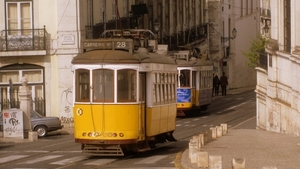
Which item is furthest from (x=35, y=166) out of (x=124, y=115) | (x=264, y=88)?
(x=264, y=88)

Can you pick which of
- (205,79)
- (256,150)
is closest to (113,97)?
(256,150)

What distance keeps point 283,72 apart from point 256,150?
7881 millimetres

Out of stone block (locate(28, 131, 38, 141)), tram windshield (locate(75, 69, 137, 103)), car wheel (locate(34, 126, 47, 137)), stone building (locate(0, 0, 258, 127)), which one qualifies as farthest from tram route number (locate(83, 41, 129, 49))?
stone building (locate(0, 0, 258, 127))

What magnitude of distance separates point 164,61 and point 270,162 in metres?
7.47

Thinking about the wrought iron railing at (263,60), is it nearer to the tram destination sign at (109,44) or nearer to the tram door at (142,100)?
the tram door at (142,100)

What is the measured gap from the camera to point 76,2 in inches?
1767

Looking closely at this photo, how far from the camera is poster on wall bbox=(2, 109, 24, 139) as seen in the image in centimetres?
3562

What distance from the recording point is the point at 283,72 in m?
30.8

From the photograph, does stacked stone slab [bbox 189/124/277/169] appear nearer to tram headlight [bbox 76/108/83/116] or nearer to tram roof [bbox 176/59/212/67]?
tram headlight [bbox 76/108/83/116]

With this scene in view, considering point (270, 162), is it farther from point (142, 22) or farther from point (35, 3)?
point (142, 22)

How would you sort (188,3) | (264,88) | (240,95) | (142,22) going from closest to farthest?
(264,88)
(142,22)
(240,95)
(188,3)

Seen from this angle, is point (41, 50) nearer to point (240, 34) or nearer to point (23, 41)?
point (23, 41)

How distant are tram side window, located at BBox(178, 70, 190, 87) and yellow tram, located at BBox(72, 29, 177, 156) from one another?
20.1m

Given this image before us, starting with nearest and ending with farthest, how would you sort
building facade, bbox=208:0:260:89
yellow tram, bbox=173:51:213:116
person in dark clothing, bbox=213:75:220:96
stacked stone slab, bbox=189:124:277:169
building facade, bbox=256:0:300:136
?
stacked stone slab, bbox=189:124:277:169
building facade, bbox=256:0:300:136
yellow tram, bbox=173:51:213:116
person in dark clothing, bbox=213:75:220:96
building facade, bbox=208:0:260:89
